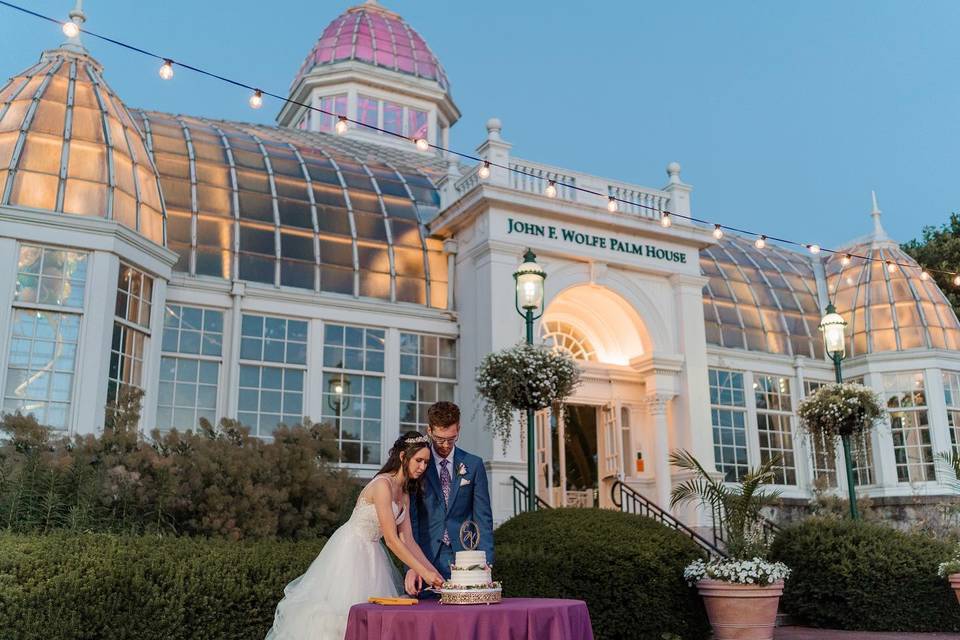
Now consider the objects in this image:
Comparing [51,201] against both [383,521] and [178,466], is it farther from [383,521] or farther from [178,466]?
[383,521]

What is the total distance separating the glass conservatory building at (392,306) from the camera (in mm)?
13586

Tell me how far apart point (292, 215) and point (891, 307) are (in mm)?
14056

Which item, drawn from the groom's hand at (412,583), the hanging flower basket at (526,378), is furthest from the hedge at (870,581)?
the groom's hand at (412,583)

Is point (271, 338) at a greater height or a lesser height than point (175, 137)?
lesser

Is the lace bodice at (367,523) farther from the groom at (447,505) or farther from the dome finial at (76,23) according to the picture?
the dome finial at (76,23)

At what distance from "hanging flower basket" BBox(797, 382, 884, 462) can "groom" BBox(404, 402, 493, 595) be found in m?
11.1

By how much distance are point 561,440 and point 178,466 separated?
880 centimetres

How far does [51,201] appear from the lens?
536 inches

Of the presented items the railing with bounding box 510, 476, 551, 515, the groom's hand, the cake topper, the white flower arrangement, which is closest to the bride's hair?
the cake topper

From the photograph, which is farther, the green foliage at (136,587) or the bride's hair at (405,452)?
the green foliage at (136,587)

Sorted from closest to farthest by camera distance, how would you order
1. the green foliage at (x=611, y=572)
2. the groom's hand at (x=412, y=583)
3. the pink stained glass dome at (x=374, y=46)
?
1. the groom's hand at (x=412, y=583)
2. the green foliage at (x=611, y=572)
3. the pink stained glass dome at (x=374, y=46)

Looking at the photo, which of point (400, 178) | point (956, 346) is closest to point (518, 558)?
point (400, 178)

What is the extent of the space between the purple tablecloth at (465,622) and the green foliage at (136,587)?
3.67 meters

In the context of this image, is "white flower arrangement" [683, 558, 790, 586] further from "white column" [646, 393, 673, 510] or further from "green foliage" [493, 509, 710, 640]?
"white column" [646, 393, 673, 510]
